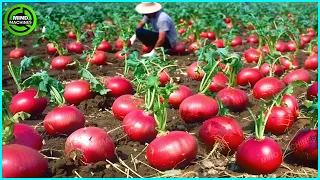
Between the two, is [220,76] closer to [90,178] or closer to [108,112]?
[108,112]

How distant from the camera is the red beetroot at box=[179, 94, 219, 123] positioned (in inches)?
162

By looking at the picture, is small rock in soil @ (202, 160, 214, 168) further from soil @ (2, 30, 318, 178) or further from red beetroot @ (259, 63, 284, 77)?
red beetroot @ (259, 63, 284, 77)

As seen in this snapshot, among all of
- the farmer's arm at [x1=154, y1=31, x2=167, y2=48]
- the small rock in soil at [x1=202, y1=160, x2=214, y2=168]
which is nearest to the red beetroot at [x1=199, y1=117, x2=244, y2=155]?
the small rock in soil at [x1=202, y1=160, x2=214, y2=168]

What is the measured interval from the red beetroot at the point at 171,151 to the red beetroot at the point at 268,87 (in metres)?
1.98

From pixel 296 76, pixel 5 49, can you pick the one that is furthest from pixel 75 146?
pixel 5 49

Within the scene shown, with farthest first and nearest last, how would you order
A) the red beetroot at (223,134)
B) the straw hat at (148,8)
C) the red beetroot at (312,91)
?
the straw hat at (148,8)
the red beetroot at (312,91)
the red beetroot at (223,134)

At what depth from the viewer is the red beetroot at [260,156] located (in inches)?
119

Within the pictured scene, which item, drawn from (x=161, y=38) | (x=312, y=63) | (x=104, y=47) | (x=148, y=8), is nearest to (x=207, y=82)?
(x=312, y=63)

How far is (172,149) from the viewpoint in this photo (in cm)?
310

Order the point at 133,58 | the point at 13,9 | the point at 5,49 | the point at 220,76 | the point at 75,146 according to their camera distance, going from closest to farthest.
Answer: the point at 75,146, the point at 13,9, the point at 133,58, the point at 220,76, the point at 5,49

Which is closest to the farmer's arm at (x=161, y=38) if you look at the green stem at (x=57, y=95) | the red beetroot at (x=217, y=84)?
the red beetroot at (x=217, y=84)

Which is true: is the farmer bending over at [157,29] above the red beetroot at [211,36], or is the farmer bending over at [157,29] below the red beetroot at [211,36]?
above

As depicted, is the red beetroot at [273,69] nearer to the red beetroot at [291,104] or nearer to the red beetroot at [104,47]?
the red beetroot at [291,104]

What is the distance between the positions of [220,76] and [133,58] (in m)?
1.15
